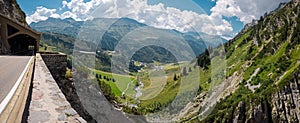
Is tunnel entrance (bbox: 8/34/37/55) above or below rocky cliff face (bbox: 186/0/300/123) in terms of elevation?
above

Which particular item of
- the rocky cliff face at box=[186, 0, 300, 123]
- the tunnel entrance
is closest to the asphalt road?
the tunnel entrance

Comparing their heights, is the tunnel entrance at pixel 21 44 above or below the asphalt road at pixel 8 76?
above

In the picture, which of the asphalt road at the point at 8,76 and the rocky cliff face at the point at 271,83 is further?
the rocky cliff face at the point at 271,83

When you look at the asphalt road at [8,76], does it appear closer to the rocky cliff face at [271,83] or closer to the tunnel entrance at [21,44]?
the tunnel entrance at [21,44]

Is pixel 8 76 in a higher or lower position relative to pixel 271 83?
higher

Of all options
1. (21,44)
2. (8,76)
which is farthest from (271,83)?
(8,76)

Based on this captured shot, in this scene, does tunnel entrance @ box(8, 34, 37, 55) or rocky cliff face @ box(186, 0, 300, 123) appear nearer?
tunnel entrance @ box(8, 34, 37, 55)

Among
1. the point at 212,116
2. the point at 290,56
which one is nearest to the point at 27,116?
the point at 212,116

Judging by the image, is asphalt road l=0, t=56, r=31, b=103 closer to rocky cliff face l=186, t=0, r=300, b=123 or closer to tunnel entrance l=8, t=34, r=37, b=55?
tunnel entrance l=8, t=34, r=37, b=55

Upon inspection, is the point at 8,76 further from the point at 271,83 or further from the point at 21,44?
the point at 271,83

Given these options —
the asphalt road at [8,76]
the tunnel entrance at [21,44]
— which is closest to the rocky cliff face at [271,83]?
the tunnel entrance at [21,44]

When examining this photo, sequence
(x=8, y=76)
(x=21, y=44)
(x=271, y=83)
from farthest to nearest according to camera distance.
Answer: (x=271, y=83), (x=21, y=44), (x=8, y=76)
